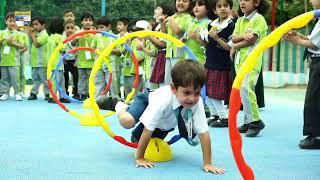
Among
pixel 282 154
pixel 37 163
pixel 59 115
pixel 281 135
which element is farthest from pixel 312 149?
pixel 59 115

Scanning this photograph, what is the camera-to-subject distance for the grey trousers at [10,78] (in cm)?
952

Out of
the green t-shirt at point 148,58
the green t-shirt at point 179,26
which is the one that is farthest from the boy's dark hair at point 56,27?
the green t-shirt at point 179,26

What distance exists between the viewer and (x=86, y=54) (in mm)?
9305

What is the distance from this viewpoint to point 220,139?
5371 mm

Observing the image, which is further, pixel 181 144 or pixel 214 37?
pixel 214 37

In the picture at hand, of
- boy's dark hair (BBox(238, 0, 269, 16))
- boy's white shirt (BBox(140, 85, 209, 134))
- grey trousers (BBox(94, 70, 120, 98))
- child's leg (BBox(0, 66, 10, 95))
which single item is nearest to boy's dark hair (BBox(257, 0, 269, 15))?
boy's dark hair (BBox(238, 0, 269, 16))

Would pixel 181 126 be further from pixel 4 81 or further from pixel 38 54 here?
pixel 4 81

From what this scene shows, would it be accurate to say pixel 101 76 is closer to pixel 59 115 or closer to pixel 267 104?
pixel 59 115

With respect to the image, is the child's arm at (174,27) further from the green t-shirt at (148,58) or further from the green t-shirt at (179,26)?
the green t-shirt at (148,58)

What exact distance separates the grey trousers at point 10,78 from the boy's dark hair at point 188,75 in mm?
6415

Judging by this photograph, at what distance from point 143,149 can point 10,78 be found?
6191 mm

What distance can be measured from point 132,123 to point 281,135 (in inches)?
86.1

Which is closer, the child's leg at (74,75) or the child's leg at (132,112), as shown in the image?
the child's leg at (132,112)

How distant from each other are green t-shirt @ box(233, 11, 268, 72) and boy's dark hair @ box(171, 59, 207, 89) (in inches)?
70.5
